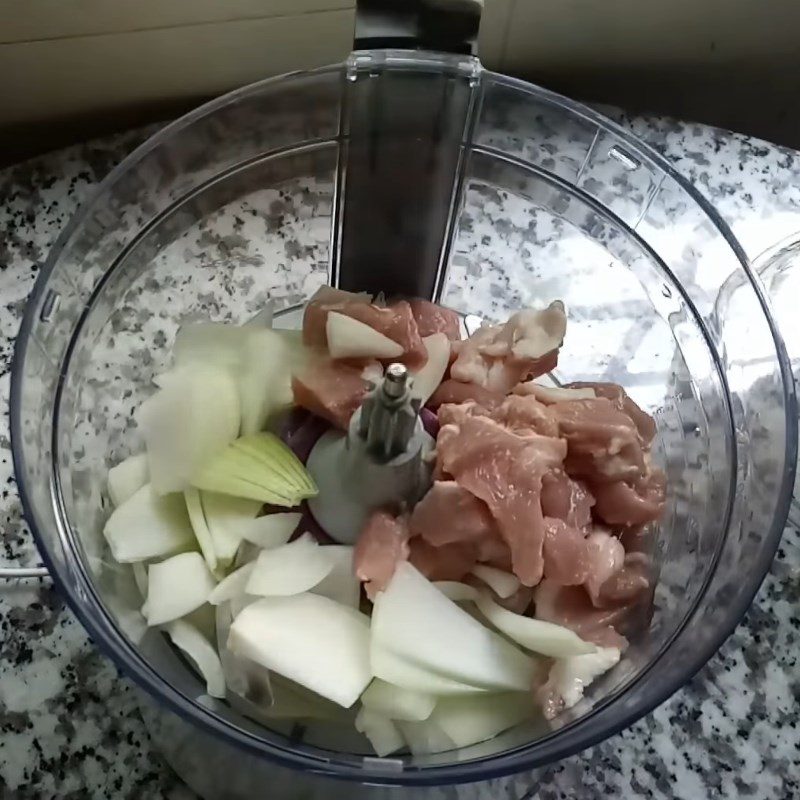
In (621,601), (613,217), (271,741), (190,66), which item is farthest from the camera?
(190,66)

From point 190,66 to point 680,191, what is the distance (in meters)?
0.47

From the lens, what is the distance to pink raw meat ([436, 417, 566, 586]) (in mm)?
645

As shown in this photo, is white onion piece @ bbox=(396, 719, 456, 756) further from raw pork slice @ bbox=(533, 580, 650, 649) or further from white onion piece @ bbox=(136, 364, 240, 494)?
white onion piece @ bbox=(136, 364, 240, 494)

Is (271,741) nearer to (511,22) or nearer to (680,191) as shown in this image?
(680,191)

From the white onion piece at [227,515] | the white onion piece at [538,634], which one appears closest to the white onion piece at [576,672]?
the white onion piece at [538,634]

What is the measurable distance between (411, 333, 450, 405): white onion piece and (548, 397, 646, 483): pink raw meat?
0.09m

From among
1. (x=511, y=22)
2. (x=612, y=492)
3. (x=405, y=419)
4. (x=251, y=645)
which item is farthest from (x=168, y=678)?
(x=511, y=22)

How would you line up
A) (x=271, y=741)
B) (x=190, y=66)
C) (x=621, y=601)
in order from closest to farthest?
(x=271, y=741)
(x=621, y=601)
(x=190, y=66)

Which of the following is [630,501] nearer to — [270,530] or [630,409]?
[630,409]

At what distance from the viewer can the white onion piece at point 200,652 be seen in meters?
0.64

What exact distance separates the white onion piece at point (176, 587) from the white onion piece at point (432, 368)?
0.19m

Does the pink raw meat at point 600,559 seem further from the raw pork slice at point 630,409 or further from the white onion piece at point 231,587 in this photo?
the white onion piece at point 231,587

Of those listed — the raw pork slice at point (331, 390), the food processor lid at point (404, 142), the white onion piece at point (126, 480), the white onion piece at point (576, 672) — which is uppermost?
the food processor lid at point (404, 142)

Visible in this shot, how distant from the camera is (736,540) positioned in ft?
2.12
